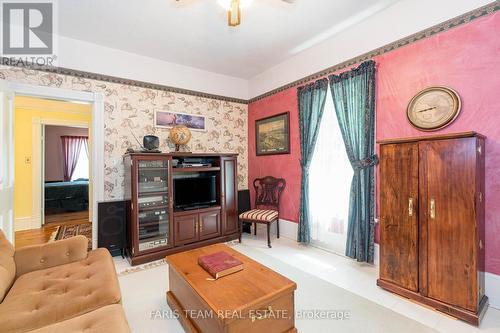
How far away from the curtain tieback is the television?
2092 mm

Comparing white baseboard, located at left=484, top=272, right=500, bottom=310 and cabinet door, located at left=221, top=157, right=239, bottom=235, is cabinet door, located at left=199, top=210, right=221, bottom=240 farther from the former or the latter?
white baseboard, located at left=484, top=272, right=500, bottom=310

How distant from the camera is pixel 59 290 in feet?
5.27

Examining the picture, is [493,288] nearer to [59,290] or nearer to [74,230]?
[59,290]

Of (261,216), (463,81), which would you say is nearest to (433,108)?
(463,81)

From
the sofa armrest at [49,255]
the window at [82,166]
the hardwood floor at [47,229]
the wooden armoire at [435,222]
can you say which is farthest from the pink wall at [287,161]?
the window at [82,166]

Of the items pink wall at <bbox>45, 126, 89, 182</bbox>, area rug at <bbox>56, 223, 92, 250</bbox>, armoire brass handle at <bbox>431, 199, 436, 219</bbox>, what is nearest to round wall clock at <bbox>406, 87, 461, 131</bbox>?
armoire brass handle at <bbox>431, 199, 436, 219</bbox>

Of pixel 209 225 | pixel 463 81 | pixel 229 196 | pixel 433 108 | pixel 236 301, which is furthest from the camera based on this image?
pixel 229 196

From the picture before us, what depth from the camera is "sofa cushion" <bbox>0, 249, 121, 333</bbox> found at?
4.35 feet

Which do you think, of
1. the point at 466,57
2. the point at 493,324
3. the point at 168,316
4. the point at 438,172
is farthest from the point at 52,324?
the point at 466,57

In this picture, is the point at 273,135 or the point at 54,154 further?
the point at 54,154

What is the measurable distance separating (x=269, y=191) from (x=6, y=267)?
3.28m

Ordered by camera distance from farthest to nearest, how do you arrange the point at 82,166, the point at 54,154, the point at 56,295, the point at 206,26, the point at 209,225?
the point at 82,166
the point at 54,154
the point at 209,225
the point at 206,26
the point at 56,295

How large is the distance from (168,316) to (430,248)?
2.28m

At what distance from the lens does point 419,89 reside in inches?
97.0
